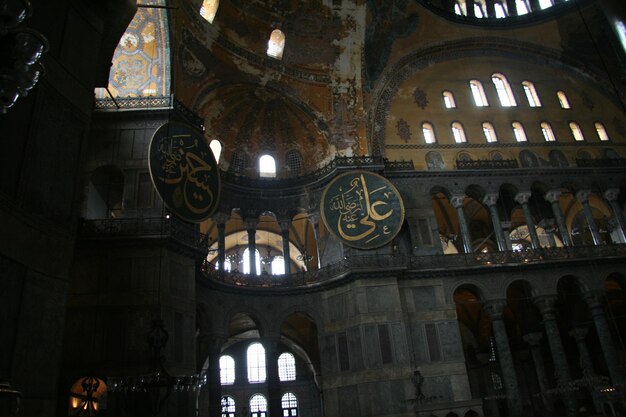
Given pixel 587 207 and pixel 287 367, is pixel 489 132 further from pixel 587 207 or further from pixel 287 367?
pixel 287 367

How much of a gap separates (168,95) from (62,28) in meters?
7.41

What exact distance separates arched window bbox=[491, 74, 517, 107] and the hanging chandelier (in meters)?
19.8

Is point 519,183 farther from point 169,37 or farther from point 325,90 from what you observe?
point 169,37

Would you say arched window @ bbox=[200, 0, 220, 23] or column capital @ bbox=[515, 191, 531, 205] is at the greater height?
arched window @ bbox=[200, 0, 220, 23]

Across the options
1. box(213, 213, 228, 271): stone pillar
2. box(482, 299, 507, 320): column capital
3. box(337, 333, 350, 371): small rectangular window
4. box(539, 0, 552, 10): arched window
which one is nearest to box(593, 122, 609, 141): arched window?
box(539, 0, 552, 10): arched window

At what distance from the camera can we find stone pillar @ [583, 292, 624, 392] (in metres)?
15.8

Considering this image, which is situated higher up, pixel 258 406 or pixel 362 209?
pixel 362 209

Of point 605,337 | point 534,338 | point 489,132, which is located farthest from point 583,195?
point 534,338

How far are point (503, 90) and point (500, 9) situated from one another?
414 cm

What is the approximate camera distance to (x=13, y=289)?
201 inches

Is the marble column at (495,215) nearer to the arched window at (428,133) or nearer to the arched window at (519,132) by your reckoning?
the arched window at (428,133)

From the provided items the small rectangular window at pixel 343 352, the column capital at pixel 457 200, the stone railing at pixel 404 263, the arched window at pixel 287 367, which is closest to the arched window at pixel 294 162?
the stone railing at pixel 404 263

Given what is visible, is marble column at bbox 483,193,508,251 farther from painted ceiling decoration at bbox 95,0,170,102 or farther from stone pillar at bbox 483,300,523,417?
painted ceiling decoration at bbox 95,0,170,102

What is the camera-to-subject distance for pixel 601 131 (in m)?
21.0
